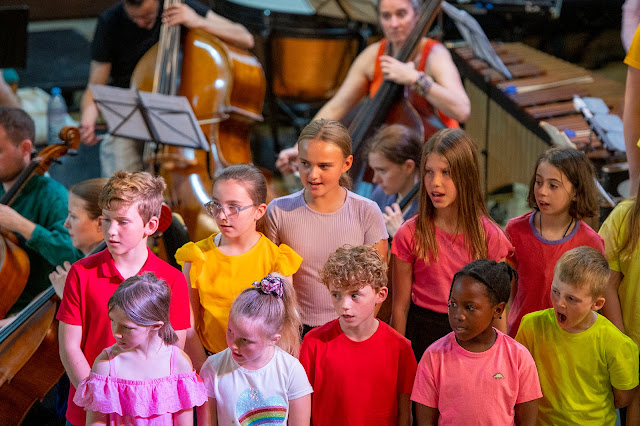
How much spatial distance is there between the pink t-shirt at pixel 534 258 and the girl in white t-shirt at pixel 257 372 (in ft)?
3.28

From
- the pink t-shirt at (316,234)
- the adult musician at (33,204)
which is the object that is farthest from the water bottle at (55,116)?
the pink t-shirt at (316,234)

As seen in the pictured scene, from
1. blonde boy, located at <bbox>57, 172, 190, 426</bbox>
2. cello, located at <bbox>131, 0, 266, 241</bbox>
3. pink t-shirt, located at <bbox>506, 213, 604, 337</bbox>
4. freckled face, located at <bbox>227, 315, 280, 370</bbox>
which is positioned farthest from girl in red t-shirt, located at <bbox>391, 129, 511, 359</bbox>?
cello, located at <bbox>131, 0, 266, 241</bbox>

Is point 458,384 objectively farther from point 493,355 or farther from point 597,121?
point 597,121

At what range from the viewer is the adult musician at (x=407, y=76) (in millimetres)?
4371

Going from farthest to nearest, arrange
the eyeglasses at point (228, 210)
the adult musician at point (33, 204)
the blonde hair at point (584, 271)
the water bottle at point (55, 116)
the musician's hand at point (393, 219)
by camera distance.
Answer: the water bottle at point (55, 116)
the adult musician at point (33, 204)
the musician's hand at point (393, 219)
the eyeglasses at point (228, 210)
the blonde hair at point (584, 271)

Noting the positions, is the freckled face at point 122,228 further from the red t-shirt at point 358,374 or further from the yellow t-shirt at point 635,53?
the yellow t-shirt at point 635,53

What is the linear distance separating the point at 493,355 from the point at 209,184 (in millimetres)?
2349

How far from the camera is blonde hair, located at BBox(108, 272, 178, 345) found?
2506 millimetres

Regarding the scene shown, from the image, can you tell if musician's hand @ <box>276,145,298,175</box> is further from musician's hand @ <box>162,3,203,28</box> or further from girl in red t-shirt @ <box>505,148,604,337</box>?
girl in red t-shirt @ <box>505,148,604,337</box>

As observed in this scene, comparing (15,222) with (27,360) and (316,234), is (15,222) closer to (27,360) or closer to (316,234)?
(27,360)

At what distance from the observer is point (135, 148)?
17.3 feet

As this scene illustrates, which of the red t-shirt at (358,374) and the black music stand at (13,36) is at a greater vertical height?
the black music stand at (13,36)

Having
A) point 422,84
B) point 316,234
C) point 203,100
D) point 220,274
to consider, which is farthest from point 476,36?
point 220,274

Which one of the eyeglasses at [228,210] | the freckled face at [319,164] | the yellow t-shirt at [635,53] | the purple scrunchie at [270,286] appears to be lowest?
the purple scrunchie at [270,286]
